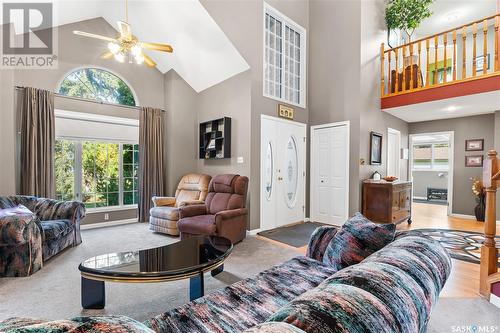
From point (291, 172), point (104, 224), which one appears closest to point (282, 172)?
point (291, 172)

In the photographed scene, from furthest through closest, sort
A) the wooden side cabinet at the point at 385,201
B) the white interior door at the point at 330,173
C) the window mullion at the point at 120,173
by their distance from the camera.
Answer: the window mullion at the point at 120,173 < the white interior door at the point at 330,173 < the wooden side cabinet at the point at 385,201

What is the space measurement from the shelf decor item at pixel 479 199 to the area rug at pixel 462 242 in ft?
4.34

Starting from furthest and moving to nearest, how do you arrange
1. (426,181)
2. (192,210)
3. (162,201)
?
(426,181) → (162,201) → (192,210)

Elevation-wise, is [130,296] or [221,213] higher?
[221,213]

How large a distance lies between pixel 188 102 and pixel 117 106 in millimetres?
1496

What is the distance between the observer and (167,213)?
173 inches

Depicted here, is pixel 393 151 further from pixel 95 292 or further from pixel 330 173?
pixel 95 292

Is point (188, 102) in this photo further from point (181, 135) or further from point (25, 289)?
point (25, 289)

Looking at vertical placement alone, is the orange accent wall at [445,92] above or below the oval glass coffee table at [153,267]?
above

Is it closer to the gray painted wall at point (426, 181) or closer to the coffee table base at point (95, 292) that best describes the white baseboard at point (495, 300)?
the coffee table base at point (95, 292)

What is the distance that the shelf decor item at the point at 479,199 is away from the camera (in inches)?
209

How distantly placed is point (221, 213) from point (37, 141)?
11.2ft

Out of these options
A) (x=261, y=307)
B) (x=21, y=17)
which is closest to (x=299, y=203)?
(x=261, y=307)

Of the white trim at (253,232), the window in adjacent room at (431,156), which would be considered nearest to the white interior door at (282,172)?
the white trim at (253,232)
